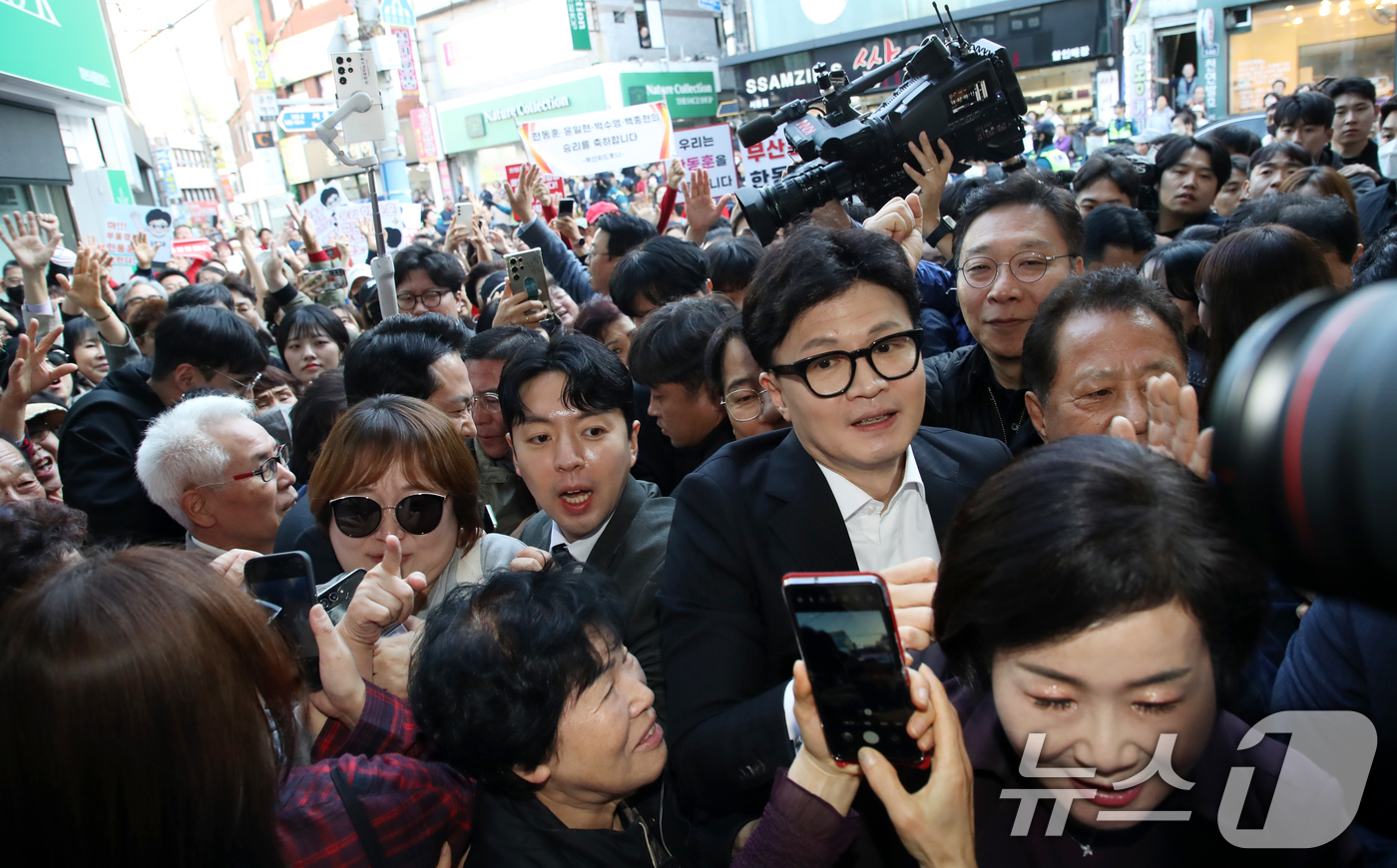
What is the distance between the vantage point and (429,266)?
4383 millimetres

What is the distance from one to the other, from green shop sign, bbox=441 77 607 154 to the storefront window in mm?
13512

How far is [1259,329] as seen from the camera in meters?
0.65

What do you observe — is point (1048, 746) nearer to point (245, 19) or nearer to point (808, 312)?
point (808, 312)

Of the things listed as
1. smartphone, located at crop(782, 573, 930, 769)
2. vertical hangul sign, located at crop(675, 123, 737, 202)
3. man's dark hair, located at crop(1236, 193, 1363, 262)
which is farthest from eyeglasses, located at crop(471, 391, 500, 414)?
vertical hangul sign, located at crop(675, 123, 737, 202)

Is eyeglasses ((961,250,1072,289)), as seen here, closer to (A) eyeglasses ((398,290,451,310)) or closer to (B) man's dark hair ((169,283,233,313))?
(A) eyeglasses ((398,290,451,310))

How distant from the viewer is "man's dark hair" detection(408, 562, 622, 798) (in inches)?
52.1

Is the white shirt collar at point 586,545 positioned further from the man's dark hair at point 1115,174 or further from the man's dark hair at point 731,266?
the man's dark hair at point 1115,174

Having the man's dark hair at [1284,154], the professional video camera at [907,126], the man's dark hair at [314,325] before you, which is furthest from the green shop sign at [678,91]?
the professional video camera at [907,126]

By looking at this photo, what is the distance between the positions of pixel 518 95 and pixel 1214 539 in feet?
81.5

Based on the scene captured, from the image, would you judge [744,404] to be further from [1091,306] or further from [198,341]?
[198,341]

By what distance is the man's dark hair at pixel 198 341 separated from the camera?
3.21 meters

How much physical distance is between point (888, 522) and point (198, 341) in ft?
9.14

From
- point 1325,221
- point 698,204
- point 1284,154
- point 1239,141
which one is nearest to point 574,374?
point 1325,221

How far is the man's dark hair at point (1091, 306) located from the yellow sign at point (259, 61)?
30.9 metres
